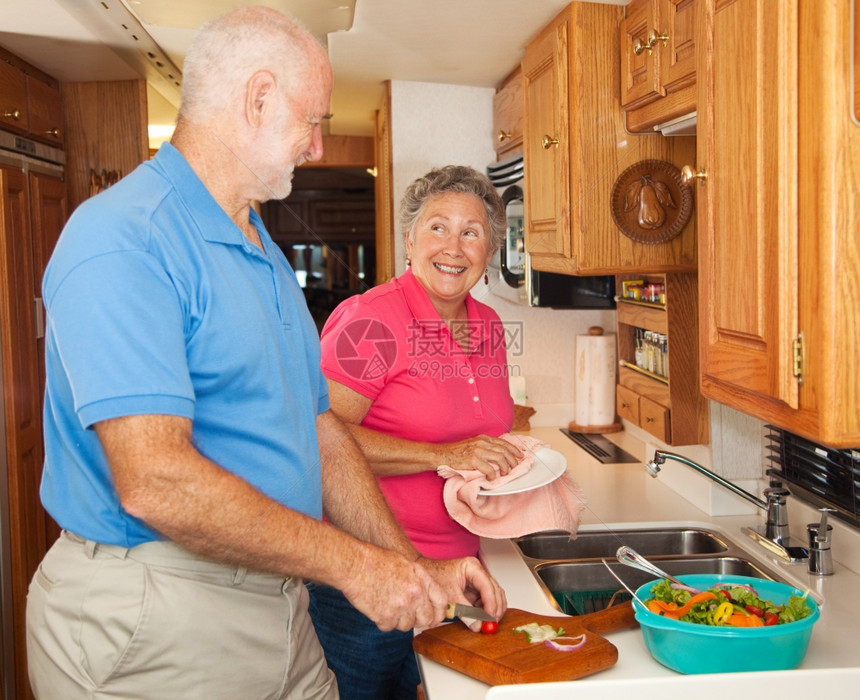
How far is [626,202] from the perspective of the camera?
72.7 inches

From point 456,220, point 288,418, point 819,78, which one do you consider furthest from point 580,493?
point 819,78

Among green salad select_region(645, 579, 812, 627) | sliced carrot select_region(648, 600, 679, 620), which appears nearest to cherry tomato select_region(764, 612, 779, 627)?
green salad select_region(645, 579, 812, 627)

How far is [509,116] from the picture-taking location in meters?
2.56

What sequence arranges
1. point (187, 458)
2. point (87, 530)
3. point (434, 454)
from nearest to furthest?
point (187, 458) < point (87, 530) < point (434, 454)

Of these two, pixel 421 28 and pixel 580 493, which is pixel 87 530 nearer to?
pixel 580 493

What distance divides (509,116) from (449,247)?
0.96 metres

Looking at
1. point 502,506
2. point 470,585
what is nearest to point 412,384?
point 502,506

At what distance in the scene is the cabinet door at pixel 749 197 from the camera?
0.98m

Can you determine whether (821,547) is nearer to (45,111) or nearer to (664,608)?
(664,608)

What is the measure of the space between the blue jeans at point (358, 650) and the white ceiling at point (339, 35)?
1.22m

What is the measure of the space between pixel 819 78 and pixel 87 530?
3.05ft

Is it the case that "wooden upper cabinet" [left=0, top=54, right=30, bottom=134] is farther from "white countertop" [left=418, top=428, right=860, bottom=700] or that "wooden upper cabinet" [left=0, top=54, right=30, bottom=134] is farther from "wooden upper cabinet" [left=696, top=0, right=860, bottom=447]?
"wooden upper cabinet" [left=696, top=0, right=860, bottom=447]

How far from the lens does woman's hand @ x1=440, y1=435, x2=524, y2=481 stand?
1.54 metres

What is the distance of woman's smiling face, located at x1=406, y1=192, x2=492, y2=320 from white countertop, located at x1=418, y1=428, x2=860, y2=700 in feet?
1.70
